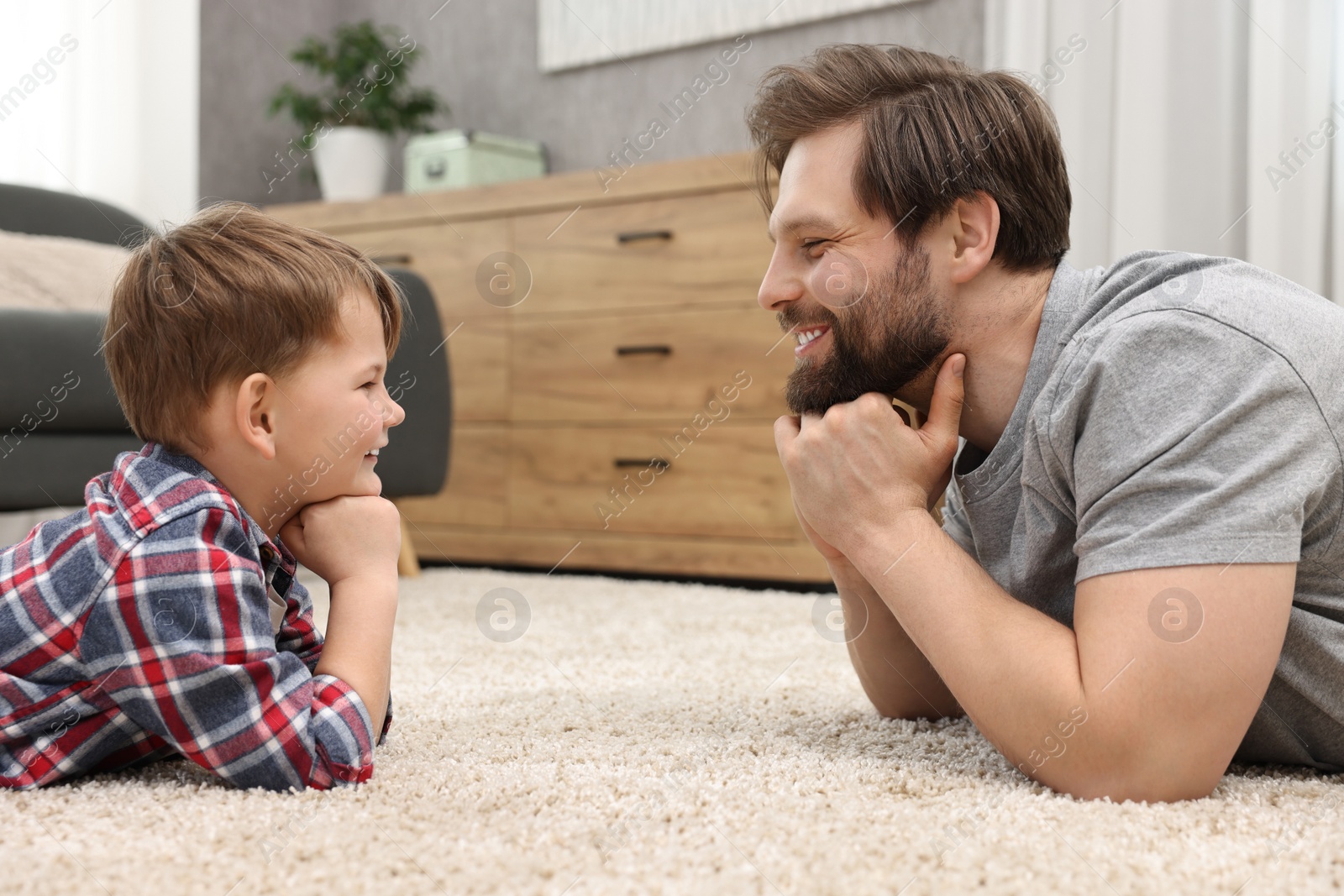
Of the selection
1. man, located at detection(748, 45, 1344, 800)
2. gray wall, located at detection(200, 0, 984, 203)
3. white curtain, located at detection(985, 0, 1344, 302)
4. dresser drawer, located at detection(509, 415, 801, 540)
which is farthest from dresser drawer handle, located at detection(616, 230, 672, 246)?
man, located at detection(748, 45, 1344, 800)

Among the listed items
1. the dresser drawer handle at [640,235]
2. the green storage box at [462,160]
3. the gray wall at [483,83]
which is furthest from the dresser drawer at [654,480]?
the gray wall at [483,83]

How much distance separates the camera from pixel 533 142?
Answer: 301 centimetres

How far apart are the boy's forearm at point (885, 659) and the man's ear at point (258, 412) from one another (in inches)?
18.5

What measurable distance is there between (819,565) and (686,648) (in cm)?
72

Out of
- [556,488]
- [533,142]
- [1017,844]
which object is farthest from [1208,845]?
[533,142]

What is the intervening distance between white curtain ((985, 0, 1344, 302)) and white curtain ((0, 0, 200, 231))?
7.11 ft

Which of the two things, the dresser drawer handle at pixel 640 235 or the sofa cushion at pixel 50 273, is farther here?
the dresser drawer handle at pixel 640 235

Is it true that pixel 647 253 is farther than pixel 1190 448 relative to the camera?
Yes

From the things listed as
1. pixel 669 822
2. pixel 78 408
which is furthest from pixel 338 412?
pixel 78 408

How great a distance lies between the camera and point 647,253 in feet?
7.63

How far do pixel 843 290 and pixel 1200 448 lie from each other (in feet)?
1.04

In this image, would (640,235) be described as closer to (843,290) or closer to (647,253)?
(647,253)

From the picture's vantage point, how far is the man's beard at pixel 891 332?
2.91ft

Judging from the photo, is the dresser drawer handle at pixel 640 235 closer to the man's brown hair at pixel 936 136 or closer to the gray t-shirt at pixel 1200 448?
the man's brown hair at pixel 936 136
